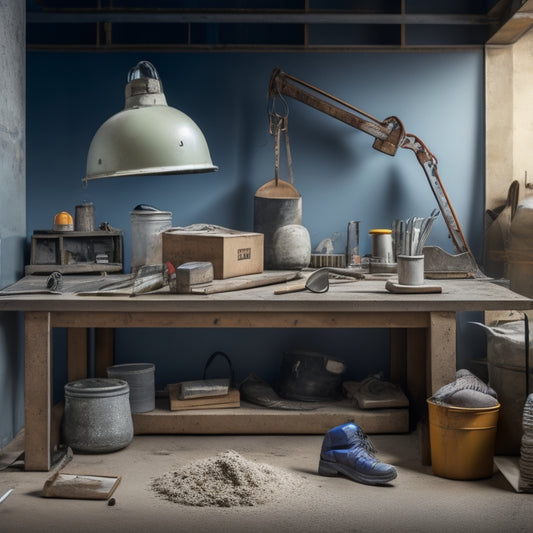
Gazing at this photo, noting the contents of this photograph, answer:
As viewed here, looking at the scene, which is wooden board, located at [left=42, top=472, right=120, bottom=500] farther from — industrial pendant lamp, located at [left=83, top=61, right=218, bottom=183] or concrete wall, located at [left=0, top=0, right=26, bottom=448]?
industrial pendant lamp, located at [left=83, top=61, right=218, bottom=183]

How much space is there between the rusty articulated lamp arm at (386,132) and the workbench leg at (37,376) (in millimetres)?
2212

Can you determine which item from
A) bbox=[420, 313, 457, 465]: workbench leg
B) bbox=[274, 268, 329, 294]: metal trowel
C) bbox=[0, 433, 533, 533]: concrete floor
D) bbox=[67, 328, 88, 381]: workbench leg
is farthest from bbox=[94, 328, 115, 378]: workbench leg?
bbox=[420, 313, 457, 465]: workbench leg

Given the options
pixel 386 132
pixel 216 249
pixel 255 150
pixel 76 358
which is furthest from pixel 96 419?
pixel 386 132

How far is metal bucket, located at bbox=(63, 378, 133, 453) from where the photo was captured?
426cm

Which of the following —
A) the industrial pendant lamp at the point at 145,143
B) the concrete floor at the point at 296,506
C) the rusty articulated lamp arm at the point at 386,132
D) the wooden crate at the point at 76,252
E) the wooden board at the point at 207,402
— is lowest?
the concrete floor at the point at 296,506

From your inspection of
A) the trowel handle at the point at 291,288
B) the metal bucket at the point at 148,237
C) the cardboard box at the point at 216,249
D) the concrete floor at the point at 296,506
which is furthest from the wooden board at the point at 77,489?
the metal bucket at the point at 148,237

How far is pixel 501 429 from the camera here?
4.15 meters

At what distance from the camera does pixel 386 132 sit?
203 inches

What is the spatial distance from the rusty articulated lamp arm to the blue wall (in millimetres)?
153

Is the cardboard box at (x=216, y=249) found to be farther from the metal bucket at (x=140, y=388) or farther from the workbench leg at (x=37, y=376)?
the workbench leg at (x=37, y=376)

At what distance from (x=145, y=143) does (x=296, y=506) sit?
5.76 feet

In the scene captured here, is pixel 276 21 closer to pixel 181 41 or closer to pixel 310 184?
pixel 181 41

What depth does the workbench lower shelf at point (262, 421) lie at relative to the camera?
4.62 m

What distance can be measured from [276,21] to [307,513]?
10.5 feet
